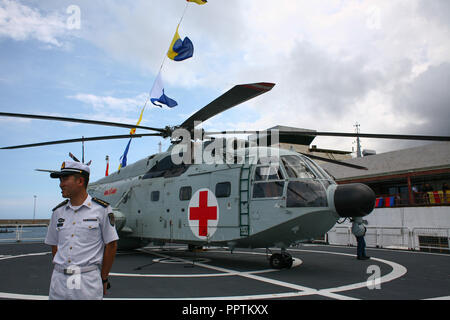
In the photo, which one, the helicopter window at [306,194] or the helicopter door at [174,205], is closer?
the helicopter window at [306,194]

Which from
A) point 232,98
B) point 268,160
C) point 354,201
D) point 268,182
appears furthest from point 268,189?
point 232,98

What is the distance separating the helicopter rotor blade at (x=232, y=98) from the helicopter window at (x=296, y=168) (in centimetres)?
213

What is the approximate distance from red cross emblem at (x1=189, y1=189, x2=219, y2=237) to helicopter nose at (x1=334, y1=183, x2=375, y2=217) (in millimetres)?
3465

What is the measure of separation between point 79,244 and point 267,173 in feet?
20.5

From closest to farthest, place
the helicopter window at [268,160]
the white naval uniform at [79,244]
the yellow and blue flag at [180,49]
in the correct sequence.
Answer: the white naval uniform at [79,244], the helicopter window at [268,160], the yellow and blue flag at [180,49]

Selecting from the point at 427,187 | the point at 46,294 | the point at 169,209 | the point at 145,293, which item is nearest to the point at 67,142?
the point at 169,209

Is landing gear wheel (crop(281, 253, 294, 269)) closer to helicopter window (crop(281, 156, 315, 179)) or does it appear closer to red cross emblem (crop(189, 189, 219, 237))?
red cross emblem (crop(189, 189, 219, 237))

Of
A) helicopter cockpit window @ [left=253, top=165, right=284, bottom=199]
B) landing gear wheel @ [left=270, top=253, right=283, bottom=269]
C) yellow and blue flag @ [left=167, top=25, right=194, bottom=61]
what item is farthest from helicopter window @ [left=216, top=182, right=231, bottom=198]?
yellow and blue flag @ [left=167, top=25, right=194, bottom=61]

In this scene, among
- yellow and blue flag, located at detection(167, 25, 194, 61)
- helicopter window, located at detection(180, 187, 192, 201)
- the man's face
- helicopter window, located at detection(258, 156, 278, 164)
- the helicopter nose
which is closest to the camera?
the man's face

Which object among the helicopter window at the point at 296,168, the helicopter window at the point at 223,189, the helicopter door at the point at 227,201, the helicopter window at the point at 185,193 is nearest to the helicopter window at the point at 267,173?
the helicopter window at the point at 296,168

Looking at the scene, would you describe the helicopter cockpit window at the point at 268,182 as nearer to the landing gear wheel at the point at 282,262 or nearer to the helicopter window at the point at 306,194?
the helicopter window at the point at 306,194

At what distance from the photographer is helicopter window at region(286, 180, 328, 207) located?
7.93 m

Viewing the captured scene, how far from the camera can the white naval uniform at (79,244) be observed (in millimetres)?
2951
